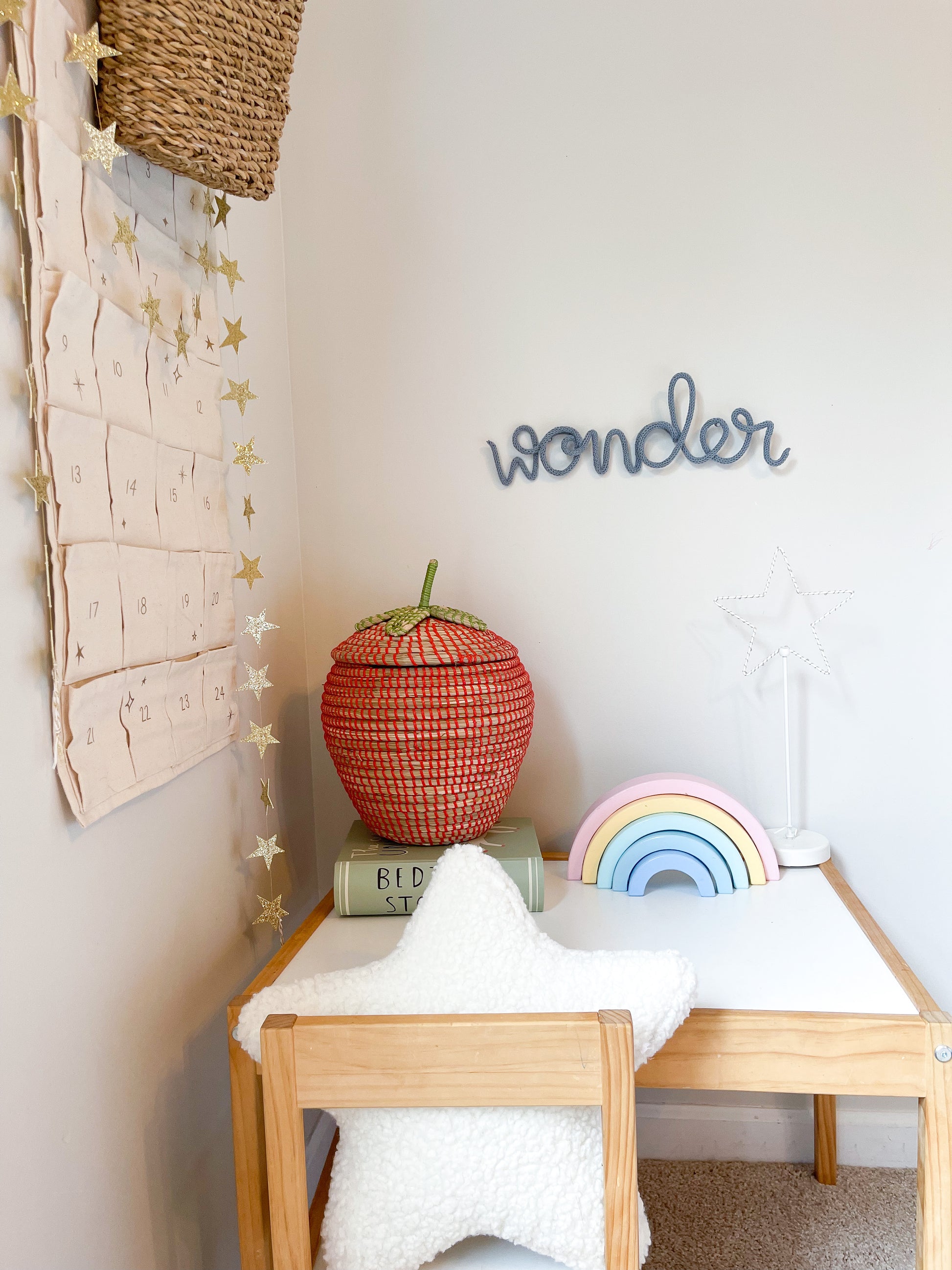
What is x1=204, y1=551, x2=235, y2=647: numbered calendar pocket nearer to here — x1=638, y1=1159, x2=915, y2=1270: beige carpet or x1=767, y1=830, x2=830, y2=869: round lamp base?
x1=767, y1=830, x2=830, y2=869: round lamp base

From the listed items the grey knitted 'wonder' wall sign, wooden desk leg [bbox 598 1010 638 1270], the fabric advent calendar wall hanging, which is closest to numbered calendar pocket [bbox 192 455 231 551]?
the fabric advent calendar wall hanging

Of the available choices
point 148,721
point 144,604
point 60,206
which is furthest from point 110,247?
point 148,721

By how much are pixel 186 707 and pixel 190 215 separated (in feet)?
1.72

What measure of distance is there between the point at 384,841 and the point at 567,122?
1.03m

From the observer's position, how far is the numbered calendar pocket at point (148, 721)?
82 centimetres

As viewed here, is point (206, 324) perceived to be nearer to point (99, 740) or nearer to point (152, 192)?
point (152, 192)

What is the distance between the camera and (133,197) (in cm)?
85

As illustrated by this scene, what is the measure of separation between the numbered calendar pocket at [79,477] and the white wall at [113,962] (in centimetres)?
2

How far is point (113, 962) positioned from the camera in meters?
0.80

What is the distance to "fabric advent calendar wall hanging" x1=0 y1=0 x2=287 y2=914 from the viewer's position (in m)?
0.69

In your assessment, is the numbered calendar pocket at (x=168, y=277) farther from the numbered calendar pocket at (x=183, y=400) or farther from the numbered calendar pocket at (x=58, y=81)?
the numbered calendar pocket at (x=58, y=81)

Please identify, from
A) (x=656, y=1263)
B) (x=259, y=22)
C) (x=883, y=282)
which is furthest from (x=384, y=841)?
(x=883, y=282)

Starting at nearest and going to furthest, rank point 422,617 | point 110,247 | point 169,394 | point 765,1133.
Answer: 1. point 110,247
2. point 169,394
3. point 422,617
4. point 765,1133

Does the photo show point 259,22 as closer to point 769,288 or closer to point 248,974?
point 769,288
